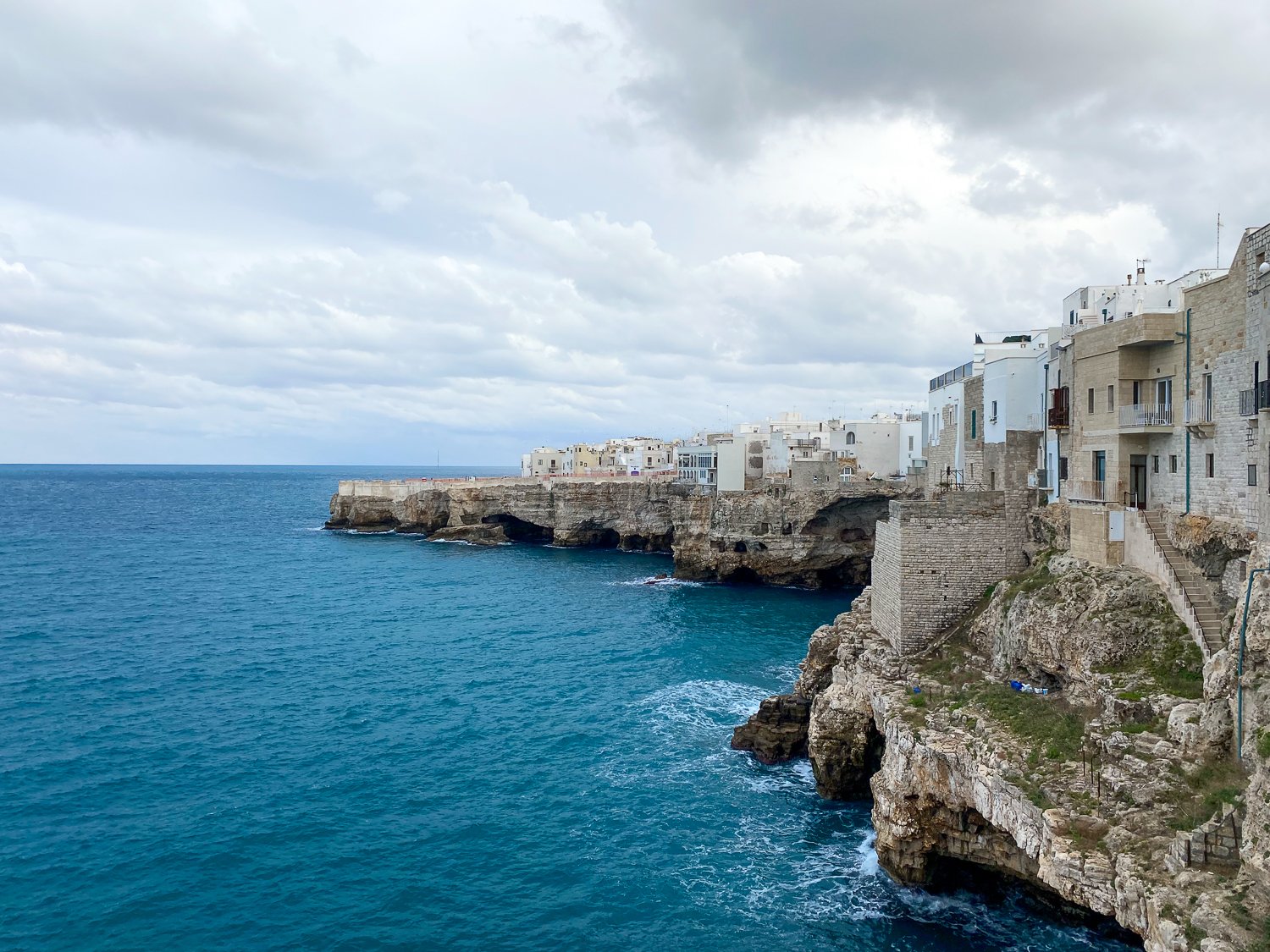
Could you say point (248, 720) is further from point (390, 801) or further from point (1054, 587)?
point (1054, 587)

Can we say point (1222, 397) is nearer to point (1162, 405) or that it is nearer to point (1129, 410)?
point (1162, 405)

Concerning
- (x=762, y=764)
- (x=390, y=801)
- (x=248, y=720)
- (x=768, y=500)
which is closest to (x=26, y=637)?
(x=248, y=720)

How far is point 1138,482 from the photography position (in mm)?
25766

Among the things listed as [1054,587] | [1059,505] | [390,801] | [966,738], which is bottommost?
[390,801]

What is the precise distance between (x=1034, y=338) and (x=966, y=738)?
30.6 metres

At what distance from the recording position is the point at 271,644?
148ft

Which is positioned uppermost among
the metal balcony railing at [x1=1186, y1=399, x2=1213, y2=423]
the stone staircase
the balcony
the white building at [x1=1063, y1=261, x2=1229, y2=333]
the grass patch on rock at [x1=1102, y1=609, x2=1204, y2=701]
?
the white building at [x1=1063, y1=261, x2=1229, y2=333]

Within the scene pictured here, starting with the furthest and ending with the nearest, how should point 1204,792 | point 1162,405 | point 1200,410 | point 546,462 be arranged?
point 546,462 < point 1162,405 < point 1200,410 < point 1204,792

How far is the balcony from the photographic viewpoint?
25922 millimetres

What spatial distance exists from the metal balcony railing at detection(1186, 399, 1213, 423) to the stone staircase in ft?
8.78

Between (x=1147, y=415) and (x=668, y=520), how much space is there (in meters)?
60.0

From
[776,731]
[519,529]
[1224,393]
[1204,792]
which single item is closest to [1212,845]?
[1204,792]

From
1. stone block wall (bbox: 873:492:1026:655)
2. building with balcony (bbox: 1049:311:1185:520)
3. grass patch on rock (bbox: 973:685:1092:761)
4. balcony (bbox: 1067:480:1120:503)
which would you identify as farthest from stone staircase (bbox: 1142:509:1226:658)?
stone block wall (bbox: 873:492:1026:655)

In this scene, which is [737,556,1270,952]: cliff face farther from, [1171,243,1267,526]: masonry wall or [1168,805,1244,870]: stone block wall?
[1171,243,1267,526]: masonry wall
